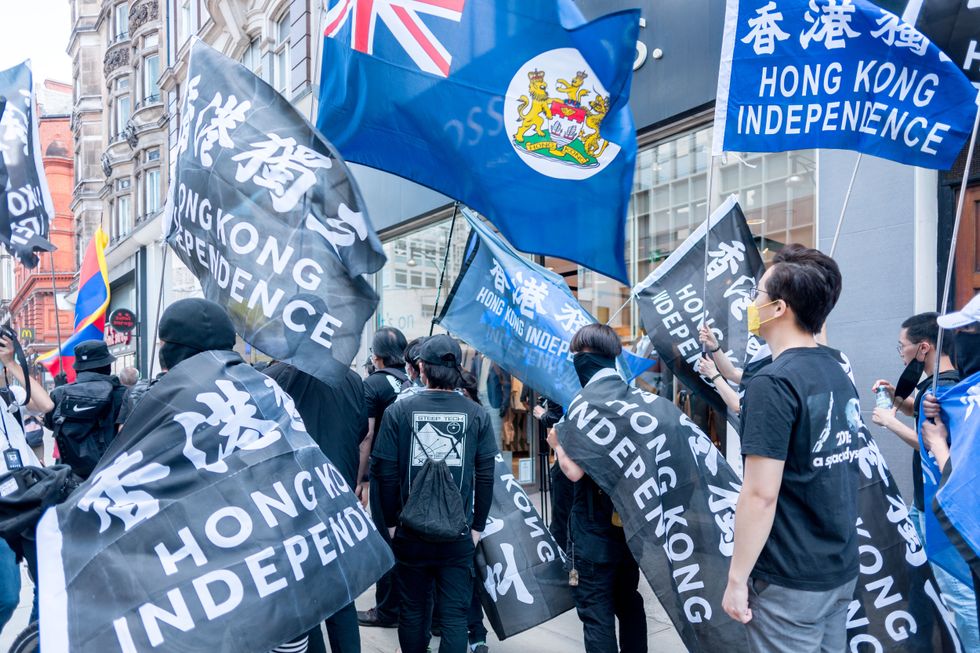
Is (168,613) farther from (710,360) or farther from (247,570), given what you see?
(710,360)

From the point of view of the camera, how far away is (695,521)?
3.50 metres

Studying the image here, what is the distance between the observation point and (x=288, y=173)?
3.49 meters

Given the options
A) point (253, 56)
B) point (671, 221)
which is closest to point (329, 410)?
point (671, 221)

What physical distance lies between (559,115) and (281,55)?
13.4m

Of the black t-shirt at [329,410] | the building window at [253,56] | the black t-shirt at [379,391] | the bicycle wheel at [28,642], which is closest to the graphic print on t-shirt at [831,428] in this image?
the black t-shirt at [329,410]

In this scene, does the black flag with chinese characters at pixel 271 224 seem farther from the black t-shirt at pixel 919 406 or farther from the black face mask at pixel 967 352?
the black t-shirt at pixel 919 406

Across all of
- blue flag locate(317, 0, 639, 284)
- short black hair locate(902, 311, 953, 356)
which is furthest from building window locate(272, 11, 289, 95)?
short black hair locate(902, 311, 953, 356)

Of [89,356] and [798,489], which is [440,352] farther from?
[89,356]

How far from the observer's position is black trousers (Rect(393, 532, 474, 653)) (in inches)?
145

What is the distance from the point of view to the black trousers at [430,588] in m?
3.69

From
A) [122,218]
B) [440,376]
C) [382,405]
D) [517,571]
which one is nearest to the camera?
[440,376]

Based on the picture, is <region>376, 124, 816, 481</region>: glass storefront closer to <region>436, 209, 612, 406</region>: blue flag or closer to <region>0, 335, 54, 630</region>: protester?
<region>436, 209, 612, 406</region>: blue flag

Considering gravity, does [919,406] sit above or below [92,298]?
below

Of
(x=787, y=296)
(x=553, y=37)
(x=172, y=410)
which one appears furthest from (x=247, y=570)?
(x=553, y=37)
